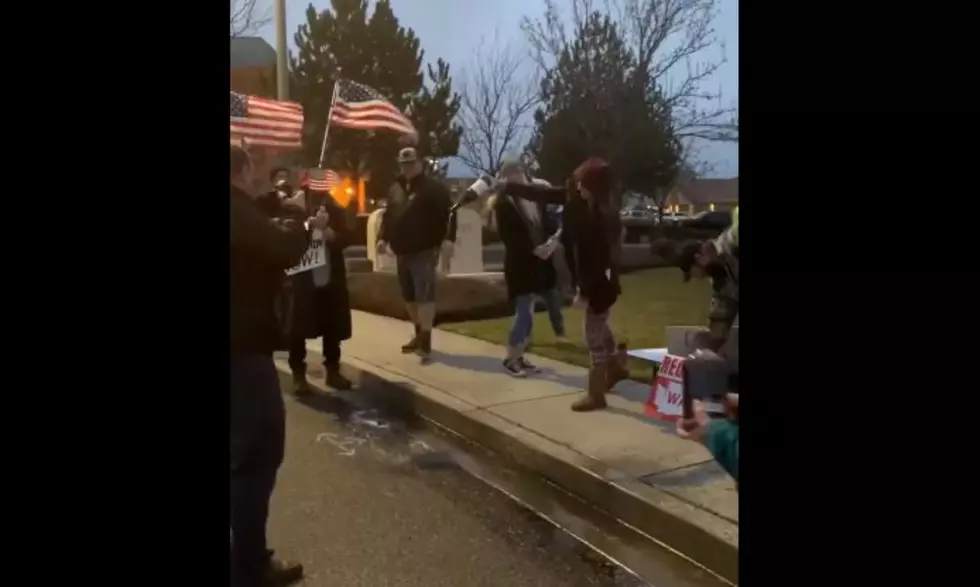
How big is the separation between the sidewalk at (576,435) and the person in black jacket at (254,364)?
25 cm

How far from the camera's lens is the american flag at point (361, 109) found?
2.04 metres

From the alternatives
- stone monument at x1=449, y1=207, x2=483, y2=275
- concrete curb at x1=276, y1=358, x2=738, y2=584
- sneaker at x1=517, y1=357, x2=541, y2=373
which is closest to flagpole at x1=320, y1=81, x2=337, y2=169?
concrete curb at x1=276, y1=358, x2=738, y2=584

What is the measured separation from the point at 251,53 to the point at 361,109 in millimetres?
630

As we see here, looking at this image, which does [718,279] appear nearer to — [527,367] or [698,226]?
[698,226]

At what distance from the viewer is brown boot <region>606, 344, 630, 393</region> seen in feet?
14.7

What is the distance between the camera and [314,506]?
9.11ft

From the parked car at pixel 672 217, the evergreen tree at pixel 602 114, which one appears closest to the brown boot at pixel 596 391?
the evergreen tree at pixel 602 114

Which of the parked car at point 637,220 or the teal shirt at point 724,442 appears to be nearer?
the teal shirt at point 724,442

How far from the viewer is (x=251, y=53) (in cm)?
153

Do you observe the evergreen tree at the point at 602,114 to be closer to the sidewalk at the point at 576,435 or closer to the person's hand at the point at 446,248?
the sidewalk at the point at 576,435

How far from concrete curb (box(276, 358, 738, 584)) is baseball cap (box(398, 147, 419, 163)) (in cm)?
Answer: 116

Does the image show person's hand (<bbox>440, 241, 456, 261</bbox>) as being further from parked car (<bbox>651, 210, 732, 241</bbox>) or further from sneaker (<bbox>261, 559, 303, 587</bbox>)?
sneaker (<bbox>261, 559, 303, 587</bbox>)

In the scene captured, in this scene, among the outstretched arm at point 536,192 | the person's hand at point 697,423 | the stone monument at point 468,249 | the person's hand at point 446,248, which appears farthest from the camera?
the stone monument at point 468,249
